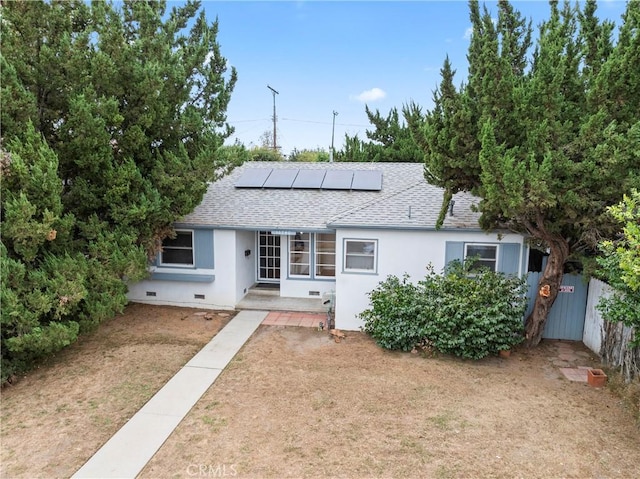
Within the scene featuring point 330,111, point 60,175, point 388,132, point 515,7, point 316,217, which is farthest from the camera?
point 330,111

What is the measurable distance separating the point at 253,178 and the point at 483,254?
8.39 meters

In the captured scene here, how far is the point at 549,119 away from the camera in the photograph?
23.4 ft

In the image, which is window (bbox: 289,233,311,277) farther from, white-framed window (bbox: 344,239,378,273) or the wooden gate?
the wooden gate

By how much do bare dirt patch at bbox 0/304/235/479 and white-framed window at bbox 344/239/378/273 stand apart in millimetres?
3931

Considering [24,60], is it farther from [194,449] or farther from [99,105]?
[194,449]

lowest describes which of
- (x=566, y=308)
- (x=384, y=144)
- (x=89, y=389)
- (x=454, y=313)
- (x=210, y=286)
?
(x=89, y=389)

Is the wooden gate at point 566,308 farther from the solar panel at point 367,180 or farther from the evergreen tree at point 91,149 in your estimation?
the evergreen tree at point 91,149

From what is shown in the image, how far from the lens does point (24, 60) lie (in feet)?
26.6

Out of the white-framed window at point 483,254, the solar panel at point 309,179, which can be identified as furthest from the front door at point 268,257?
the white-framed window at point 483,254

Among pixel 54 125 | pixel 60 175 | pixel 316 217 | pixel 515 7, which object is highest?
pixel 515 7

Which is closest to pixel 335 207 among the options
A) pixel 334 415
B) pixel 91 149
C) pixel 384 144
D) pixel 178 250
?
pixel 178 250

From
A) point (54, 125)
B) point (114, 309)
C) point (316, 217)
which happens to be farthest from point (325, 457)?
point (54, 125)

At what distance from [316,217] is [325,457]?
7.69 meters
